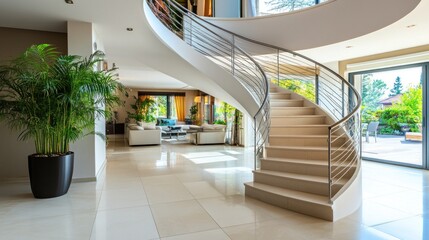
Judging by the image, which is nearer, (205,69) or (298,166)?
(298,166)

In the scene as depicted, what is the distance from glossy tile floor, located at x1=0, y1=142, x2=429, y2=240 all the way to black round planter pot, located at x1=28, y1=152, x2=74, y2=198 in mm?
131

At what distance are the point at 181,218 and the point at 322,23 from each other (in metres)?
4.65

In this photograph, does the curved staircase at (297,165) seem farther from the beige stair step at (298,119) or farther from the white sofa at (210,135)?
the white sofa at (210,135)

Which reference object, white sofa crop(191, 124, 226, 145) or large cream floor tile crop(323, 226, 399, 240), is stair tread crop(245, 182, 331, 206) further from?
white sofa crop(191, 124, 226, 145)

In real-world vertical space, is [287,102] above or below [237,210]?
above

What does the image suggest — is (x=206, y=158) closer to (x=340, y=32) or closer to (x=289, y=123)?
(x=289, y=123)

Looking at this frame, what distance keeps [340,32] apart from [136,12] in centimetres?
405

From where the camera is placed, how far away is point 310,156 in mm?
3875

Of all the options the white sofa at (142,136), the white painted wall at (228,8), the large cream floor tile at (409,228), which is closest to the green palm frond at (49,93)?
the large cream floor tile at (409,228)

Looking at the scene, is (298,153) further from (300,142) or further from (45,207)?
(45,207)

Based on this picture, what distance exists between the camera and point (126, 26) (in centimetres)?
447

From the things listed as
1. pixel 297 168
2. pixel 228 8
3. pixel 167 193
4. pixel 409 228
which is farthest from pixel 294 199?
pixel 228 8

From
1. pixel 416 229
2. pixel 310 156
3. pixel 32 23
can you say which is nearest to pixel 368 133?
pixel 310 156

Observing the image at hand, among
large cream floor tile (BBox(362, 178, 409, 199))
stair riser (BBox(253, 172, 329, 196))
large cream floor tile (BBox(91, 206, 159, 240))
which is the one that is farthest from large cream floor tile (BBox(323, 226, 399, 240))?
large cream floor tile (BBox(91, 206, 159, 240))
